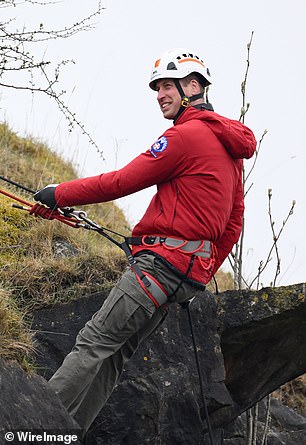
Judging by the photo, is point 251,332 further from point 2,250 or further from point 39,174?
point 39,174

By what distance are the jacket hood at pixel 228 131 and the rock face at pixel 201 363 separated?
1.83 meters

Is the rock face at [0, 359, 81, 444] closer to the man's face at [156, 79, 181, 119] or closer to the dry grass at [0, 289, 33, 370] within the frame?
the dry grass at [0, 289, 33, 370]

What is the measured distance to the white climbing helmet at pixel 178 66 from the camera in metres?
5.76

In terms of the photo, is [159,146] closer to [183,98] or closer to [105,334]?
[183,98]

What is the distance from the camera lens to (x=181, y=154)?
214 inches

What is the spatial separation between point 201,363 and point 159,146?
2.27 m

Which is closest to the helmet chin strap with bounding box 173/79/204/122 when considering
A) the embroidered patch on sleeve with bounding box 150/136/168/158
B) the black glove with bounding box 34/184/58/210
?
the embroidered patch on sleeve with bounding box 150/136/168/158

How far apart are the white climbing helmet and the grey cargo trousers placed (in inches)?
49.4

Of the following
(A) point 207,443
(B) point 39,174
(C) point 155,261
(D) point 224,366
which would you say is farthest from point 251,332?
(B) point 39,174

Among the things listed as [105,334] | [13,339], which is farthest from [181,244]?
[13,339]

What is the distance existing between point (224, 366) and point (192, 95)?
8.58 feet

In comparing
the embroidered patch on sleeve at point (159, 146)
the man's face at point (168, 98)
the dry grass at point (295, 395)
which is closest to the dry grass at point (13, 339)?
the embroidered patch on sleeve at point (159, 146)

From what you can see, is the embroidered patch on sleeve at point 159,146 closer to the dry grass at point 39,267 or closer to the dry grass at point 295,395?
the dry grass at point 39,267

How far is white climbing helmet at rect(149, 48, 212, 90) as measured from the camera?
576 centimetres
